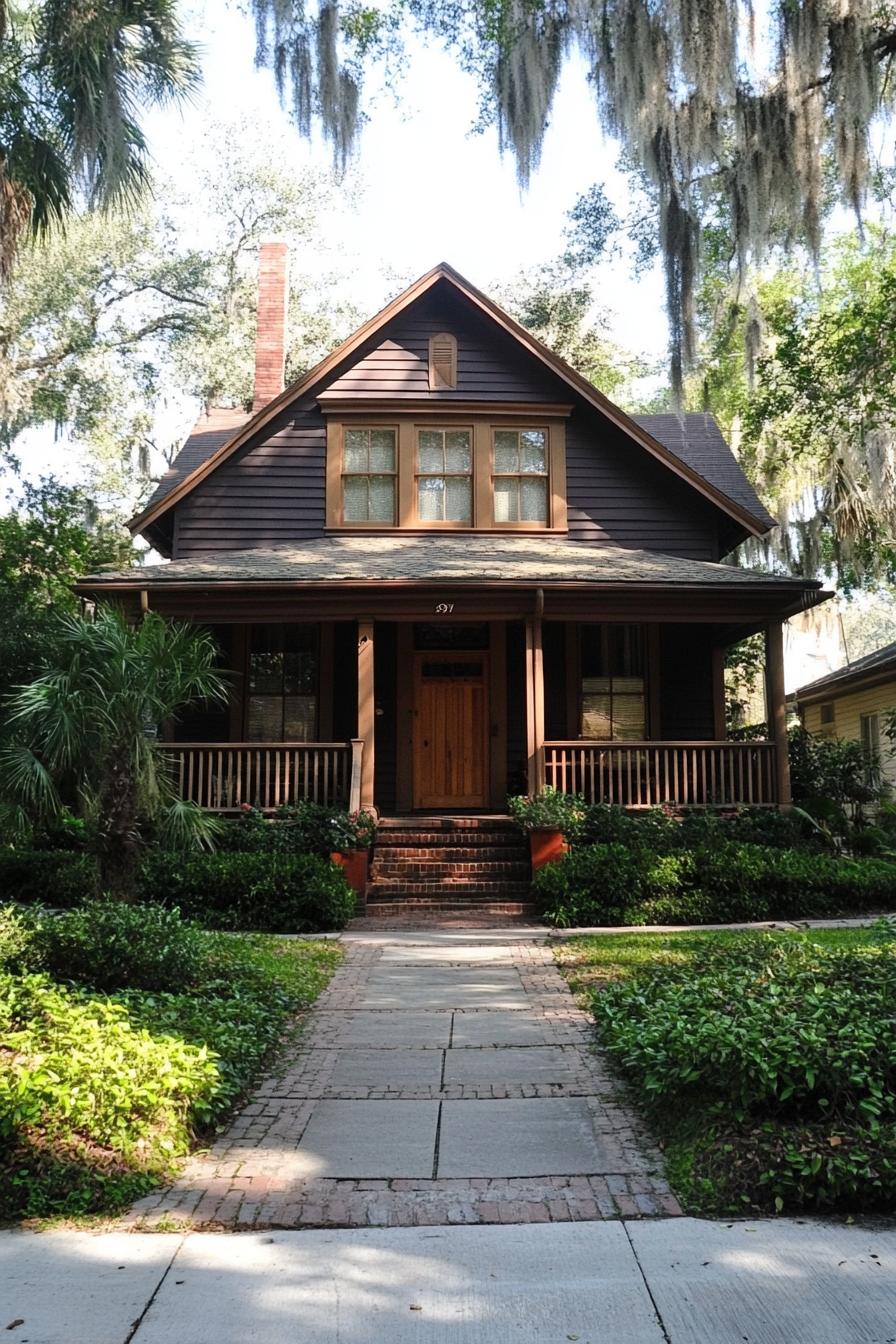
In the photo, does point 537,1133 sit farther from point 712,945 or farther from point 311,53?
point 311,53

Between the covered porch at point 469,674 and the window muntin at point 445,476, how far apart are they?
0.63 metres

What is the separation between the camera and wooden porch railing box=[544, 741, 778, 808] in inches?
492

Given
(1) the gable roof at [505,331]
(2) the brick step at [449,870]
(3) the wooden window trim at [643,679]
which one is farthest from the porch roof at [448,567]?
(2) the brick step at [449,870]

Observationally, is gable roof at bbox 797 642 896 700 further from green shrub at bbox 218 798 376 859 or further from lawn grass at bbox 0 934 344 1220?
lawn grass at bbox 0 934 344 1220

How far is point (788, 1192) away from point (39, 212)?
13.4 m

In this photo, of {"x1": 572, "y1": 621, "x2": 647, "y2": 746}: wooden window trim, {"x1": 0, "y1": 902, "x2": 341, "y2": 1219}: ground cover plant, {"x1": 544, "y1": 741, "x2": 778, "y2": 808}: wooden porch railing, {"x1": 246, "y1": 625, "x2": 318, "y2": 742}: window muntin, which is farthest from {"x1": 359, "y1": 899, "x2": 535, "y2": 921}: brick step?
{"x1": 572, "y1": 621, "x2": 647, "y2": 746}: wooden window trim

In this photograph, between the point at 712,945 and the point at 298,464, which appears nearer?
the point at 712,945

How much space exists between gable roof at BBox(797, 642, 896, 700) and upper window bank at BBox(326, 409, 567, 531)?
7043mm

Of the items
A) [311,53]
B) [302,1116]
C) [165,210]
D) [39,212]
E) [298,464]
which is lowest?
[302,1116]

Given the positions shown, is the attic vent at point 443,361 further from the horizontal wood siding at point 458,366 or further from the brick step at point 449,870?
the brick step at point 449,870

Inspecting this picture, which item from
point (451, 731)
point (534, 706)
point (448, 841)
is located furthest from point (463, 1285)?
point (451, 731)

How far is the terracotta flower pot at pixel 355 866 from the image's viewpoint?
11.3 m

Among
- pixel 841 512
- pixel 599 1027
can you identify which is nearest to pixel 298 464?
pixel 841 512

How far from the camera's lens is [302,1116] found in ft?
15.7
